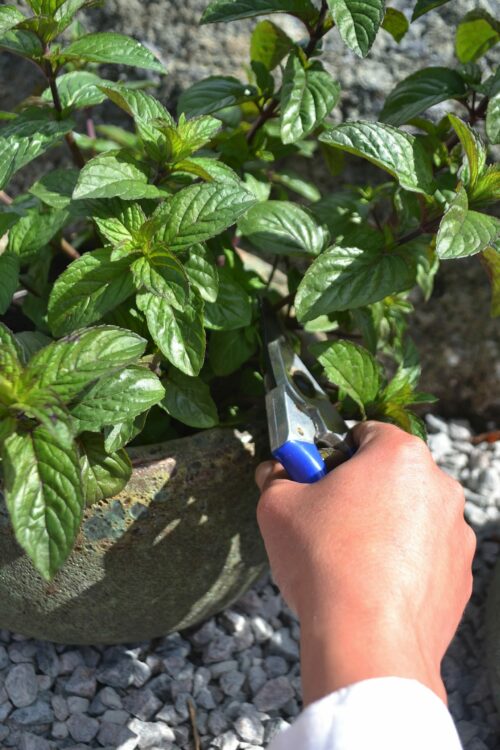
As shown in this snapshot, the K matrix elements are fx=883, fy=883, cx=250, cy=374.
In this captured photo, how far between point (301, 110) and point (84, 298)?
0.46 m

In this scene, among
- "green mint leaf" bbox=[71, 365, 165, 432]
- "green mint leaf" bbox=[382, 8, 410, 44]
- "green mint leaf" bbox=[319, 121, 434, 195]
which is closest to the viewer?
"green mint leaf" bbox=[71, 365, 165, 432]

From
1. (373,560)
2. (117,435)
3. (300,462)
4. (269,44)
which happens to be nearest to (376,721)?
(373,560)

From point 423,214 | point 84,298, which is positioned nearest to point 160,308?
point 84,298

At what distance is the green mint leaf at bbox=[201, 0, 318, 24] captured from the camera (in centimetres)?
136

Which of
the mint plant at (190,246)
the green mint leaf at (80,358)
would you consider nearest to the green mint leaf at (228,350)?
the mint plant at (190,246)

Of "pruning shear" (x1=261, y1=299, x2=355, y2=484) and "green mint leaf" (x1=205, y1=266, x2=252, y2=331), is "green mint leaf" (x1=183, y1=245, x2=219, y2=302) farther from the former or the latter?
"pruning shear" (x1=261, y1=299, x2=355, y2=484)

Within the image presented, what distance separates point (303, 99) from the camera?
1.39 m

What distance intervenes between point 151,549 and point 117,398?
317 millimetres

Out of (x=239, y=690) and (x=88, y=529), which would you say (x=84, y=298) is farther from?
(x=239, y=690)

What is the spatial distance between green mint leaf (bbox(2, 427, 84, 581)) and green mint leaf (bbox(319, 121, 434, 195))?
1.87ft

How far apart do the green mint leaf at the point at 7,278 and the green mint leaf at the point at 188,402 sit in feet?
0.89

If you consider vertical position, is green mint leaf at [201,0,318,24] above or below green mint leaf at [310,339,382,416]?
above

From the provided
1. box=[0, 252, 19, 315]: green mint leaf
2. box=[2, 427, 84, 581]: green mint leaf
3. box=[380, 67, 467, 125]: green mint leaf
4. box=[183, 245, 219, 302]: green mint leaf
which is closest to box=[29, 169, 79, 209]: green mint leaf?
box=[0, 252, 19, 315]: green mint leaf

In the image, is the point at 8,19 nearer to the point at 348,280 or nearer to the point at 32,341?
the point at 32,341
